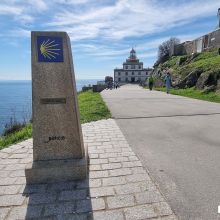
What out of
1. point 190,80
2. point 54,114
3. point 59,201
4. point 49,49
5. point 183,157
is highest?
point 49,49

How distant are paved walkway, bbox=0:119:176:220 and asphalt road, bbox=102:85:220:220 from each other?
0.24m

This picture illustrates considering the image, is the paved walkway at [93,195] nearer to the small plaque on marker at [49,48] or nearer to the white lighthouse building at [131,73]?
the small plaque on marker at [49,48]

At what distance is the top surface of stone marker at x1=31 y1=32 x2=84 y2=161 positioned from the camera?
327cm

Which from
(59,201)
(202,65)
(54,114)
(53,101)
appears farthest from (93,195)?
(202,65)

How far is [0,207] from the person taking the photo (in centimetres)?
276

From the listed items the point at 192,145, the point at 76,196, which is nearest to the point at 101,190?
the point at 76,196

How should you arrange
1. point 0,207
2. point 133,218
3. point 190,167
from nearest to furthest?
point 133,218, point 0,207, point 190,167

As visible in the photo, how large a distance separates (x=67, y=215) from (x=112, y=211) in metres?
0.53

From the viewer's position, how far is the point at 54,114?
3416 millimetres

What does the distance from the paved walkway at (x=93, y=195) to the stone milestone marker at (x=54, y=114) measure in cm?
22

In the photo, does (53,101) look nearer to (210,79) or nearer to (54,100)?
(54,100)

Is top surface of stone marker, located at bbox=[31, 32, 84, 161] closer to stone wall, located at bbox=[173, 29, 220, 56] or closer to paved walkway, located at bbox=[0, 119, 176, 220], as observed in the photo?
paved walkway, located at bbox=[0, 119, 176, 220]

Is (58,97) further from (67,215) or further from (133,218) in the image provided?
(133,218)

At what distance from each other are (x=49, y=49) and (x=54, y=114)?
0.97 metres
